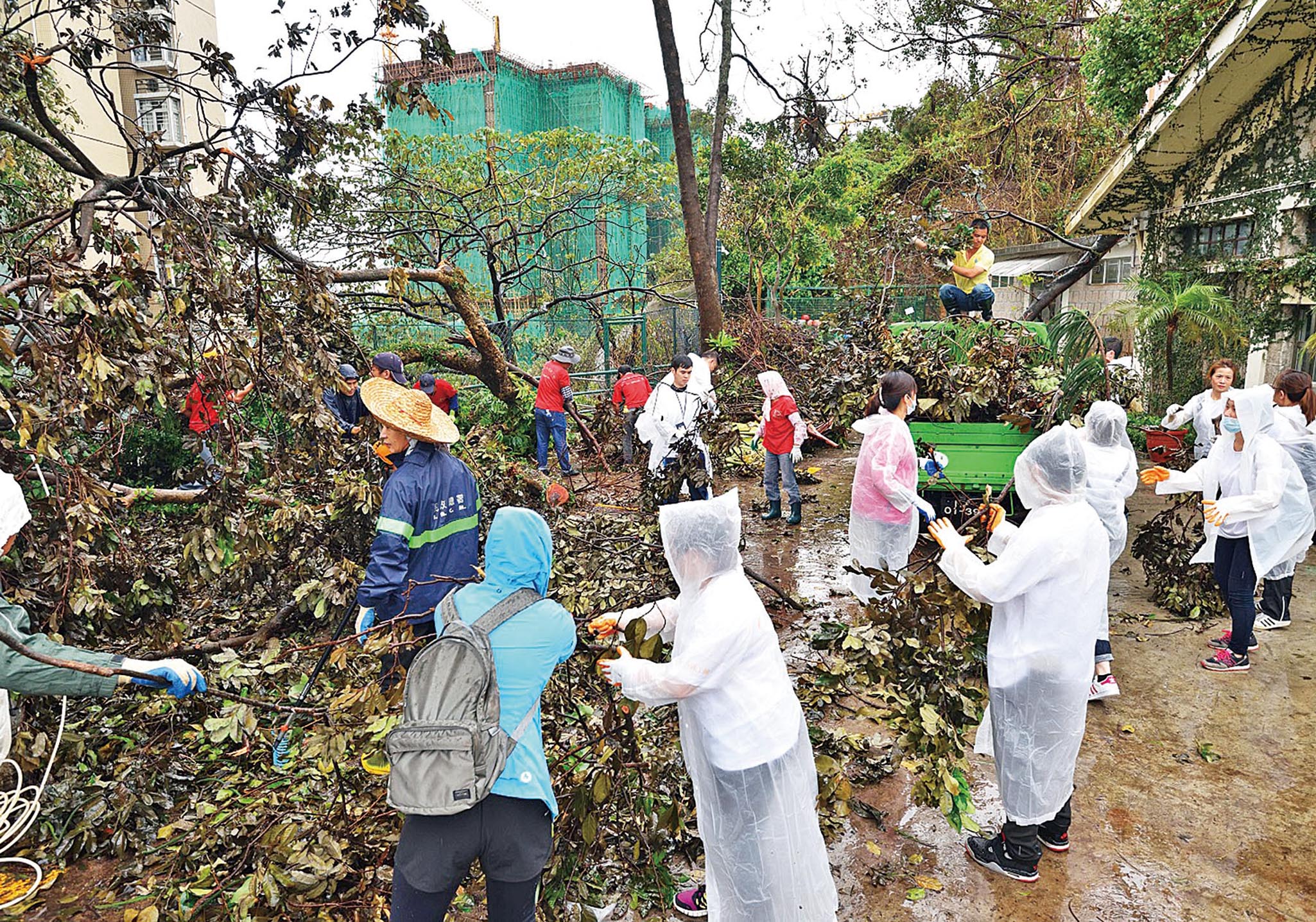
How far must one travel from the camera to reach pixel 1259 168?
931 cm

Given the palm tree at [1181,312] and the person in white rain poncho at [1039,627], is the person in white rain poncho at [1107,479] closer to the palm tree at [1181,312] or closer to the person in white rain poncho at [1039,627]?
the person in white rain poncho at [1039,627]

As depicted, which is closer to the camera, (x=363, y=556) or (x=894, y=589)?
(x=894, y=589)

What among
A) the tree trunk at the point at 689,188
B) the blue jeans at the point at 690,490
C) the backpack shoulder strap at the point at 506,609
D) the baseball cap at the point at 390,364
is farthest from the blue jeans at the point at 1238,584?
the tree trunk at the point at 689,188

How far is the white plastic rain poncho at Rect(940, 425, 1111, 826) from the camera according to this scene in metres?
3.12

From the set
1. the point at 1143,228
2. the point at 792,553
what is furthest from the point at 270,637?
the point at 1143,228

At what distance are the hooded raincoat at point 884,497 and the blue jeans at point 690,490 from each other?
4.74 feet

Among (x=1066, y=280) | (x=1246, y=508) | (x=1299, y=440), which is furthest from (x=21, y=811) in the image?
(x=1066, y=280)

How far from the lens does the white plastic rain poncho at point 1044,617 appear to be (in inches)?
123

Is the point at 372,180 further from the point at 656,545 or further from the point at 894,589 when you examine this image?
the point at 894,589

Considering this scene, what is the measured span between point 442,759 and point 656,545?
285 centimetres

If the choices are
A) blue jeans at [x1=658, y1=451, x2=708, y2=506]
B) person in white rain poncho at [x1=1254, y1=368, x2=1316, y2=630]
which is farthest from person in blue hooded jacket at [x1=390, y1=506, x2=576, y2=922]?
person in white rain poncho at [x1=1254, y1=368, x2=1316, y2=630]

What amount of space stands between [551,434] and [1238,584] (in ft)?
22.1

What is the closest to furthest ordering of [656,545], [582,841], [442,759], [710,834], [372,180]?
[442,759]
[710,834]
[582,841]
[656,545]
[372,180]

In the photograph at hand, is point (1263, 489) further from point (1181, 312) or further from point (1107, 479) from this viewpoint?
point (1181, 312)
